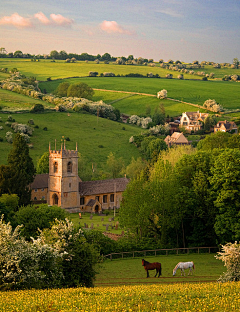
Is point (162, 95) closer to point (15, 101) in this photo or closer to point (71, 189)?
point (15, 101)

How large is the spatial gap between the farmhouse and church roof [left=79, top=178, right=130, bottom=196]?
238 ft

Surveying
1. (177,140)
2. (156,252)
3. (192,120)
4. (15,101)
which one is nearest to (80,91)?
(15,101)

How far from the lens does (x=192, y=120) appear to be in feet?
527

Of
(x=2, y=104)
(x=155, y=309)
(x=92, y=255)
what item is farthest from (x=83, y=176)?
(x=155, y=309)

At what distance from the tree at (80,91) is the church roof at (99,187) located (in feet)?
310

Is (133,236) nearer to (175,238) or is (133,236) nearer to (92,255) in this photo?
(175,238)

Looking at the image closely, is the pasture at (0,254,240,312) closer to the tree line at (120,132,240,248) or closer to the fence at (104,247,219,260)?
the fence at (104,247,219,260)

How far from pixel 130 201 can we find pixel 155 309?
37.9 meters

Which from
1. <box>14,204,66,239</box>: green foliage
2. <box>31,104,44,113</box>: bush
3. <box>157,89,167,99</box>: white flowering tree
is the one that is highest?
<box>157,89,167,99</box>: white flowering tree

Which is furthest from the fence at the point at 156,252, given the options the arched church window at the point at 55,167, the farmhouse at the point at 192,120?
the farmhouse at the point at 192,120

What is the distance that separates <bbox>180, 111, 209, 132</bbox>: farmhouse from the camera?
157 metres

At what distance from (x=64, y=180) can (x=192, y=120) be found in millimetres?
87403

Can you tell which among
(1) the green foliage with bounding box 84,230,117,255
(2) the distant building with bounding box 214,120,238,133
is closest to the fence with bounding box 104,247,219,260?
(1) the green foliage with bounding box 84,230,117,255

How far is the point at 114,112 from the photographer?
513ft
